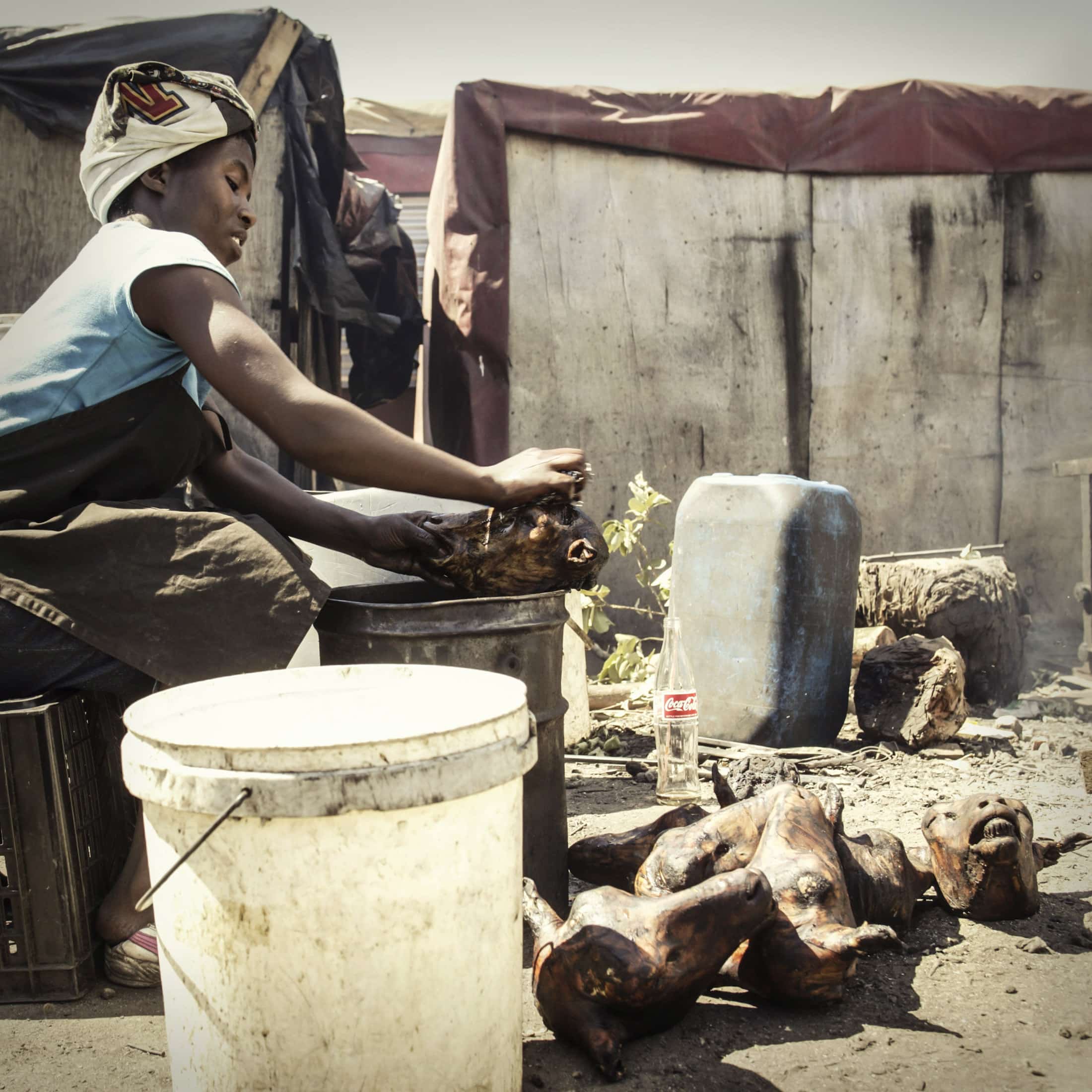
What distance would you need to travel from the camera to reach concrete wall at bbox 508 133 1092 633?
602 cm

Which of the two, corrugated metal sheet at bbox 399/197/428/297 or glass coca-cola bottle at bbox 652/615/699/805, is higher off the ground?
corrugated metal sheet at bbox 399/197/428/297

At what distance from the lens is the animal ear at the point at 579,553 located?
2.37 metres

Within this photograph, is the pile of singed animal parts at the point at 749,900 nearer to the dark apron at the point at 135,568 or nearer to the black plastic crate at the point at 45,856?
the dark apron at the point at 135,568

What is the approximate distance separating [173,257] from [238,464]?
0.77m

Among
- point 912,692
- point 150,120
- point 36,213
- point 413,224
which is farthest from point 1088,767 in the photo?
point 413,224

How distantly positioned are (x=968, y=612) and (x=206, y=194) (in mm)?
3912

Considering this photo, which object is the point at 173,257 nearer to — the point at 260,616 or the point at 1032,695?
the point at 260,616

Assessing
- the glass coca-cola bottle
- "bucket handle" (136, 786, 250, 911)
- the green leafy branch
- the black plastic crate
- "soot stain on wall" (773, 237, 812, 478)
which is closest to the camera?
"bucket handle" (136, 786, 250, 911)

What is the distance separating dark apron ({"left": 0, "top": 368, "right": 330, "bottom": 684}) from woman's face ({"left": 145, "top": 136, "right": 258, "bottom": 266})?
472mm

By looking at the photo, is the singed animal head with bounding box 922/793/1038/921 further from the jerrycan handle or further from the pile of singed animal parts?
the jerrycan handle

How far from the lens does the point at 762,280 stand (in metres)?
6.16

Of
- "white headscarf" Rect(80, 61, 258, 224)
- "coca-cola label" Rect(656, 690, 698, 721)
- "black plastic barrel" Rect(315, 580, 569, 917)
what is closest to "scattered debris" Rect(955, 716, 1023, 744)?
"coca-cola label" Rect(656, 690, 698, 721)

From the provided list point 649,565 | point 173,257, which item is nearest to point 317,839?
point 173,257

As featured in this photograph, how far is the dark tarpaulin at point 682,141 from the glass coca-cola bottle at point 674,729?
2418 mm
